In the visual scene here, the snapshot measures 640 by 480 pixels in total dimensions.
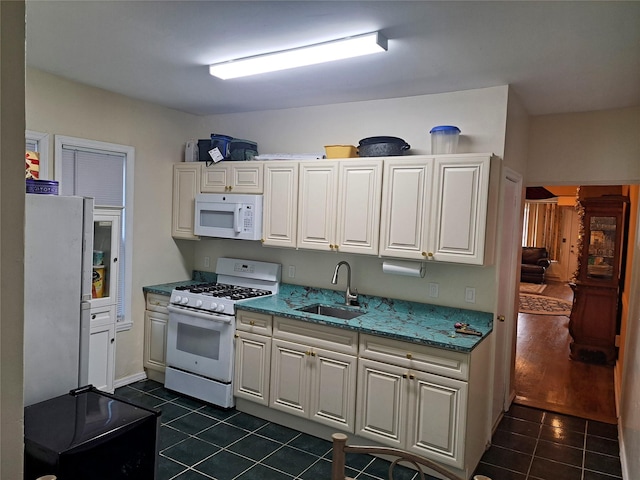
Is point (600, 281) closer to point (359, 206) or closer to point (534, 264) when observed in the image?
point (359, 206)

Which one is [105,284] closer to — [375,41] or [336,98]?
[336,98]

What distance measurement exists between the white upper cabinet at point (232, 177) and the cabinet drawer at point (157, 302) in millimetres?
1057

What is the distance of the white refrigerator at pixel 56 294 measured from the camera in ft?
6.92

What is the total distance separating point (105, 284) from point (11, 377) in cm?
323

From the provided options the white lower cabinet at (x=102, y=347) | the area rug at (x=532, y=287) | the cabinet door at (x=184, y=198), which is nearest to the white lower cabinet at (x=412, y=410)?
the white lower cabinet at (x=102, y=347)

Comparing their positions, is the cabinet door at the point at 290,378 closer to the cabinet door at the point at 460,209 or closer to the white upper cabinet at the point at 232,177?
the cabinet door at the point at 460,209

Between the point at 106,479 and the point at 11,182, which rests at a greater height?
the point at 11,182

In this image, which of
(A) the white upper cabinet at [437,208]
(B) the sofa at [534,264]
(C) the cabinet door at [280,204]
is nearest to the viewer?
(A) the white upper cabinet at [437,208]

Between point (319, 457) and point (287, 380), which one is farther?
point (287, 380)

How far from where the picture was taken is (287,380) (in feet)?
11.2

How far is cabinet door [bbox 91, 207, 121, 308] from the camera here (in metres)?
3.67

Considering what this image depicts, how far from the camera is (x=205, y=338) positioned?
147 inches

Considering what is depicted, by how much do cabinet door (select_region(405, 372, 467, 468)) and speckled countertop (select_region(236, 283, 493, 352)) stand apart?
25 centimetres

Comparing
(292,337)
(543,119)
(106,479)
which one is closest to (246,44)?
(292,337)
